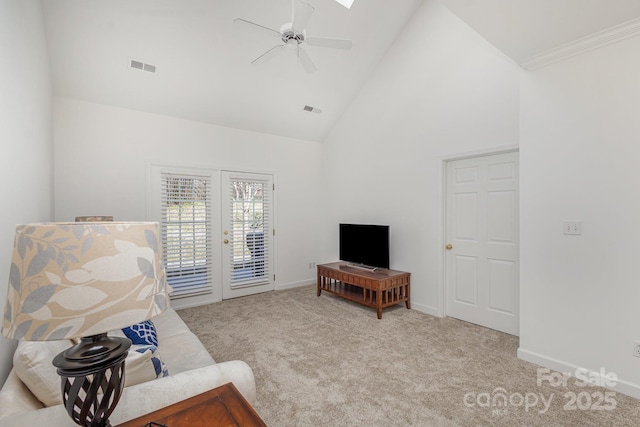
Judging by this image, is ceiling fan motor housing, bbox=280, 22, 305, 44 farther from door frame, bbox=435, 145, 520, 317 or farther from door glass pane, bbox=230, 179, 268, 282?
door glass pane, bbox=230, 179, 268, 282

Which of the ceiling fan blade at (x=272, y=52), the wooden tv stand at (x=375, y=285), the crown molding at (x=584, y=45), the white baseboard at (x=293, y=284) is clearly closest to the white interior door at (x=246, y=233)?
the white baseboard at (x=293, y=284)

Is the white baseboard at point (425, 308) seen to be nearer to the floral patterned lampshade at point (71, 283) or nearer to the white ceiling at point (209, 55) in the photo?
the white ceiling at point (209, 55)

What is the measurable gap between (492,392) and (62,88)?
5142 mm

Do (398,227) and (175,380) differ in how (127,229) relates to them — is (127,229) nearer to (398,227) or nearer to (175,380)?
(175,380)

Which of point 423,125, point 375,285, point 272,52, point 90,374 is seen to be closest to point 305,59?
point 272,52

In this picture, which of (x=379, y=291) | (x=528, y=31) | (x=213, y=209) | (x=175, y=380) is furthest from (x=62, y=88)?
(x=528, y=31)

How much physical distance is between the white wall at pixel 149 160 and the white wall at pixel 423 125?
1.04 metres

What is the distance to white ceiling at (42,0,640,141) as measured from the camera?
213cm

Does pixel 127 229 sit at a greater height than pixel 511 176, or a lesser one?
lesser

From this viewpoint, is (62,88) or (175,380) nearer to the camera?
(175,380)

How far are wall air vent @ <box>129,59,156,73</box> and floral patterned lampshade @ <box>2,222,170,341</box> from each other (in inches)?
133

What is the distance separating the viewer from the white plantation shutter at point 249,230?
187 inches

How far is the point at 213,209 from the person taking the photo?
14.8 ft

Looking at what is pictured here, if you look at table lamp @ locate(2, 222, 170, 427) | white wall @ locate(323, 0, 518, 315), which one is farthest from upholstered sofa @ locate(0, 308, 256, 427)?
white wall @ locate(323, 0, 518, 315)
